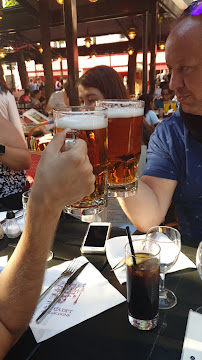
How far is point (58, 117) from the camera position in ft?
2.58

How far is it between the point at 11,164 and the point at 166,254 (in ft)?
5.12

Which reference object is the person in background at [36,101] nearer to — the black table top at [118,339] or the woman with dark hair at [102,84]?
the woman with dark hair at [102,84]

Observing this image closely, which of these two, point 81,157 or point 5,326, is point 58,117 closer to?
point 81,157

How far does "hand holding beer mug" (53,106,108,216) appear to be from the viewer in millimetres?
766

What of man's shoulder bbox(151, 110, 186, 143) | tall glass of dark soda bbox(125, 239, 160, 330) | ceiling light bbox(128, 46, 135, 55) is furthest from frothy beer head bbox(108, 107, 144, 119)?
ceiling light bbox(128, 46, 135, 55)

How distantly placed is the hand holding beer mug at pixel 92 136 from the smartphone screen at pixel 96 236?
539mm

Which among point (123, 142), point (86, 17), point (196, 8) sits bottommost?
point (123, 142)

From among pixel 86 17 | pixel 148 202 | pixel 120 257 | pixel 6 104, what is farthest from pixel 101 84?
pixel 86 17

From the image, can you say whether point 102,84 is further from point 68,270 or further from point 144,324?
point 144,324

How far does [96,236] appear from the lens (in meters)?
1.46

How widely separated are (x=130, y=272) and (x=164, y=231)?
408 mm

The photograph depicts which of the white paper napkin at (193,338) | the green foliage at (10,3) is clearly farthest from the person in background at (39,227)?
the green foliage at (10,3)

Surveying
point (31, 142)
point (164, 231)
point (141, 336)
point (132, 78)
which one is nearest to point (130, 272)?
point (141, 336)

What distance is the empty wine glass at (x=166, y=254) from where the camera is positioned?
1.03 m
